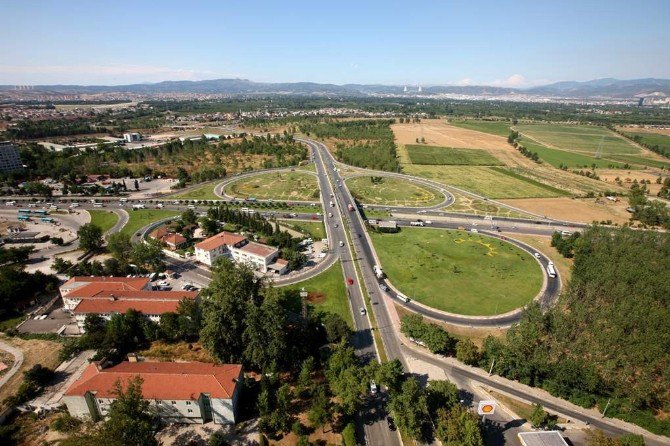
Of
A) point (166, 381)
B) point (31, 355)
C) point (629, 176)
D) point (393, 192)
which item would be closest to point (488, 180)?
point (393, 192)

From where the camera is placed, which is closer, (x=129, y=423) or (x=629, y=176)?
(x=129, y=423)

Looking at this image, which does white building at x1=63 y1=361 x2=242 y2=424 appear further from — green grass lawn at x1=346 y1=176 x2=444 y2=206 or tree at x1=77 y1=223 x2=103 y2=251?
green grass lawn at x1=346 y1=176 x2=444 y2=206

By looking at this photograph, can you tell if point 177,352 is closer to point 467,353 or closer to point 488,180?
point 467,353

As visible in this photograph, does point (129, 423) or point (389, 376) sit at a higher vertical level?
point (129, 423)

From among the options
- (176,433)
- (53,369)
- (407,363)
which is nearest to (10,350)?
(53,369)

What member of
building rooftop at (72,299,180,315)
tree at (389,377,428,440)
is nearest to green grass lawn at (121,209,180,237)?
building rooftop at (72,299,180,315)

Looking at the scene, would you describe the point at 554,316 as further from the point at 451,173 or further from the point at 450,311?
the point at 451,173

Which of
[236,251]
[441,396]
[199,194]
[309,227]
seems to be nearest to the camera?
[441,396]

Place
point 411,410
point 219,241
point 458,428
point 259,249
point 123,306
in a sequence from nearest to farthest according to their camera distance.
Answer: point 458,428 → point 411,410 → point 123,306 → point 259,249 → point 219,241
